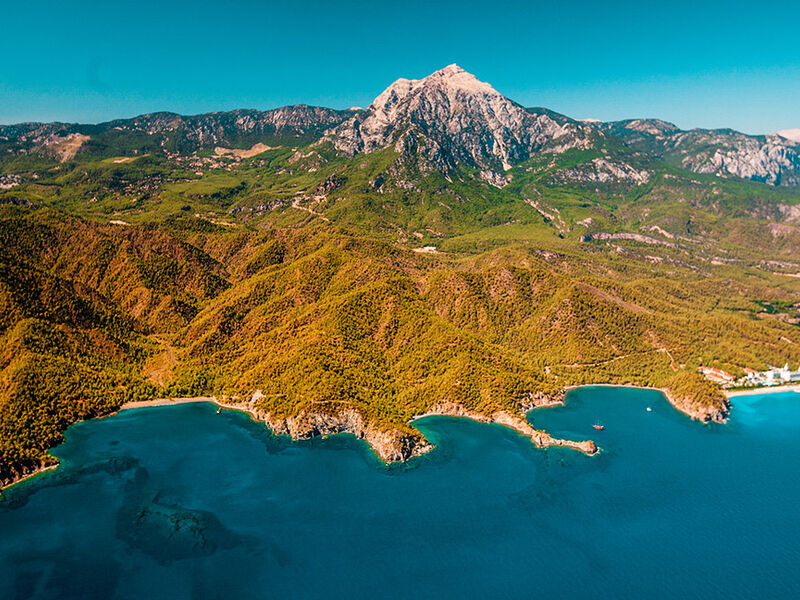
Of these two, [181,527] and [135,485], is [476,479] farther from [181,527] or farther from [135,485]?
[135,485]

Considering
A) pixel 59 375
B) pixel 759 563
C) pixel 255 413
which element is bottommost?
pixel 759 563

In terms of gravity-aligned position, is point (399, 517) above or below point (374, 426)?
below

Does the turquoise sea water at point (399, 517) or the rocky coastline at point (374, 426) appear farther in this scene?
the rocky coastline at point (374, 426)

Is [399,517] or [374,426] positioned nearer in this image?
[399,517]

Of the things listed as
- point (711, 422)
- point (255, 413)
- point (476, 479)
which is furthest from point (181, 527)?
point (711, 422)

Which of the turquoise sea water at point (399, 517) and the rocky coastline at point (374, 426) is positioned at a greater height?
the rocky coastline at point (374, 426)

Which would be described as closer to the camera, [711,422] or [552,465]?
[552,465]

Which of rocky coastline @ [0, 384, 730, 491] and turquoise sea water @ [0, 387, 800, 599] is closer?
turquoise sea water @ [0, 387, 800, 599]

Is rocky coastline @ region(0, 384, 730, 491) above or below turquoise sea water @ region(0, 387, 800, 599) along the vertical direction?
above
